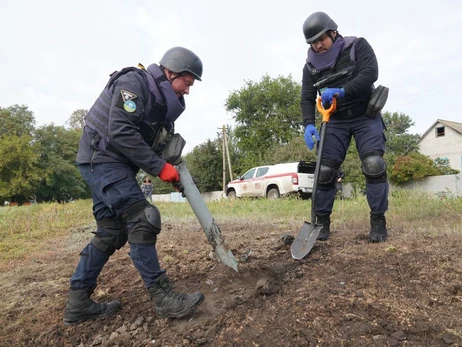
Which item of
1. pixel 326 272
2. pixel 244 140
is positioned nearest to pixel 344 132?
pixel 326 272

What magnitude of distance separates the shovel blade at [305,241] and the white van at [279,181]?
1082cm

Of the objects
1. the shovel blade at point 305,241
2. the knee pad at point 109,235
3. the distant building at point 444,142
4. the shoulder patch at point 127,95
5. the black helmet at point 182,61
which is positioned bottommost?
the shovel blade at point 305,241

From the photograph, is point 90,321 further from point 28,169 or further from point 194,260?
point 28,169

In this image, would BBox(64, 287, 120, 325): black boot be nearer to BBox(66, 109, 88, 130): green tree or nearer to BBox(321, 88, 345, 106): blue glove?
BBox(321, 88, 345, 106): blue glove

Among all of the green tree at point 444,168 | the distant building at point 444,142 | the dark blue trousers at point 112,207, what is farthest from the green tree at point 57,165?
the dark blue trousers at point 112,207

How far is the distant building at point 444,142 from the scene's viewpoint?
3247 centimetres

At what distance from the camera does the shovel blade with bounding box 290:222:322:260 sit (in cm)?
304

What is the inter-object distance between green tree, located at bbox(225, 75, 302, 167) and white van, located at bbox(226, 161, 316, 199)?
2123cm

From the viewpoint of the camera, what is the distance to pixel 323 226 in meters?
3.62

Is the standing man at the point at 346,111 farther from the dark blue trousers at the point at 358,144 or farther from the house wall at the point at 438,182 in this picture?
the house wall at the point at 438,182

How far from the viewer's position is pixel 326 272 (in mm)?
2645

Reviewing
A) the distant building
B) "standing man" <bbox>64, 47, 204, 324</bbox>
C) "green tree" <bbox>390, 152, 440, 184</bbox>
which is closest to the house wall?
"green tree" <bbox>390, 152, 440, 184</bbox>

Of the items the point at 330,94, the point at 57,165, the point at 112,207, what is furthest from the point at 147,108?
the point at 57,165

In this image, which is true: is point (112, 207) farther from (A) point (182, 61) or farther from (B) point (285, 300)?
(B) point (285, 300)
